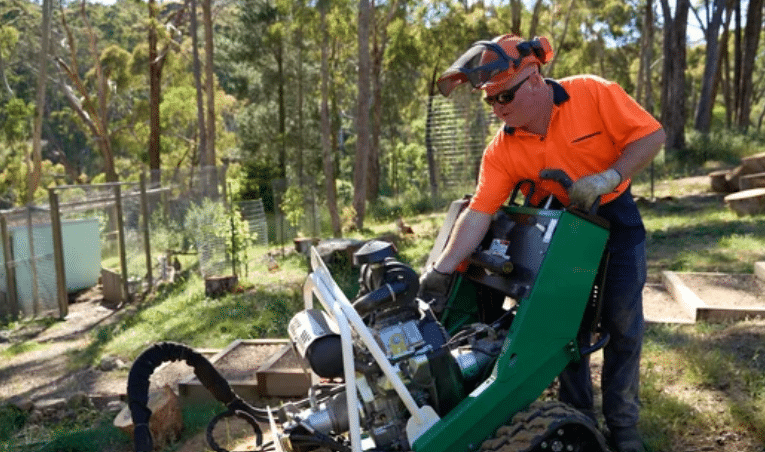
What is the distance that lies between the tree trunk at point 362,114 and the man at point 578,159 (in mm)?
12891

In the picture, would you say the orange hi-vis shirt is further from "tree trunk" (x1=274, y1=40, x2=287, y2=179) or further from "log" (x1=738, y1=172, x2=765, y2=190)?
"tree trunk" (x1=274, y1=40, x2=287, y2=179)

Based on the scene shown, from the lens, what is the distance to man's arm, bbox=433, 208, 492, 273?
348 cm

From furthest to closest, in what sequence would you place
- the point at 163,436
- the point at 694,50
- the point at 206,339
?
the point at 694,50
the point at 206,339
the point at 163,436

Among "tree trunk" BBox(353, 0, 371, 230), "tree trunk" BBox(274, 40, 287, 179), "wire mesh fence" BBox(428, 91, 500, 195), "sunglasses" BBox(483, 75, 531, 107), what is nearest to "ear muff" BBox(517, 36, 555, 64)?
"sunglasses" BBox(483, 75, 531, 107)

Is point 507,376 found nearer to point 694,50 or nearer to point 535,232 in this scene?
point 535,232

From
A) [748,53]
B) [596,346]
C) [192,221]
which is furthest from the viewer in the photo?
[748,53]

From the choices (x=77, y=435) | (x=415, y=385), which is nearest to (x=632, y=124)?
(x=415, y=385)

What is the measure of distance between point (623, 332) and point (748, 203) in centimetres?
850

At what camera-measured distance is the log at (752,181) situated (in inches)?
472

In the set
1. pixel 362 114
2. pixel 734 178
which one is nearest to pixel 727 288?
pixel 734 178

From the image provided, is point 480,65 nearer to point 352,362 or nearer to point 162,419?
point 352,362

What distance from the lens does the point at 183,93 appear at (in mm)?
30266

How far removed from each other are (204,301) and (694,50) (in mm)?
45560

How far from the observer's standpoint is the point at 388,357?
308cm
